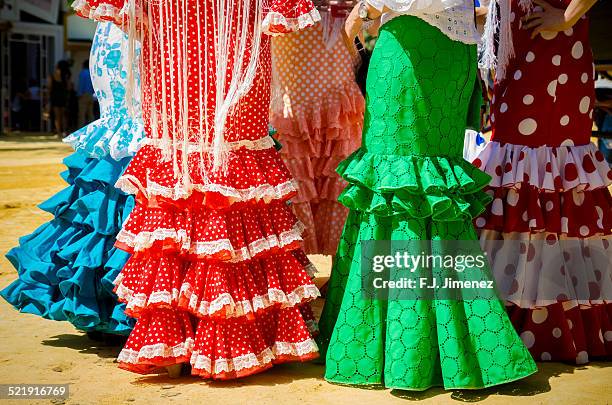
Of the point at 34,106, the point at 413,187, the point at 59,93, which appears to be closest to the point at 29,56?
the point at 34,106

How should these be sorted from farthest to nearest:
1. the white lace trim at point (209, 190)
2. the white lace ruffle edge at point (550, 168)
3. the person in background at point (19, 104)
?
the person in background at point (19, 104) → the white lace ruffle edge at point (550, 168) → the white lace trim at point (209, 190)

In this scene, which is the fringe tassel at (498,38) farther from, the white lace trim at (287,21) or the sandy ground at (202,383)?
the sandy ground at (202,383)

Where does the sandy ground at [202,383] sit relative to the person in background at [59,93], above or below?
below

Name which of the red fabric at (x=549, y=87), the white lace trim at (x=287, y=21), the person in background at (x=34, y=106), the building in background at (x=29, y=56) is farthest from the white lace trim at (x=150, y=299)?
the person in background at (x=34, y=106)

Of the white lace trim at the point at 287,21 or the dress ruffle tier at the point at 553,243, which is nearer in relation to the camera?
the white lace trim at the point at 287,21

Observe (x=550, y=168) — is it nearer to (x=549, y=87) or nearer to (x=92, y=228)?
(x=549, y=87)

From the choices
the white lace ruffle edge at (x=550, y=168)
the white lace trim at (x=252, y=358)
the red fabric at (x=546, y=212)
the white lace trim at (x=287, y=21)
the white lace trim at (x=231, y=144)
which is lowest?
the white lace trim at (x=252, y=358)

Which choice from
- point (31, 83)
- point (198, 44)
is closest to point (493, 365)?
point (198, 44)

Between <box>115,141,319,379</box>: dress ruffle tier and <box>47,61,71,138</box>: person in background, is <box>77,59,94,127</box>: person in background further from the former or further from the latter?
<box>115,141,319,379</box>: dress ruffle tier

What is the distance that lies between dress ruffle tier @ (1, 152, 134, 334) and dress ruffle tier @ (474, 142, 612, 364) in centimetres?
180

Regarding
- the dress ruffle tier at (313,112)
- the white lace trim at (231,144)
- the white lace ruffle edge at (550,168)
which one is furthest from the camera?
the dress ruffle tier at (313,112)

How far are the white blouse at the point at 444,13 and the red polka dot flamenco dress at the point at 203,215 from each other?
34 cm

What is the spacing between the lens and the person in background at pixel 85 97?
20.5 metres

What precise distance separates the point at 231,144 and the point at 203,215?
0.33m
